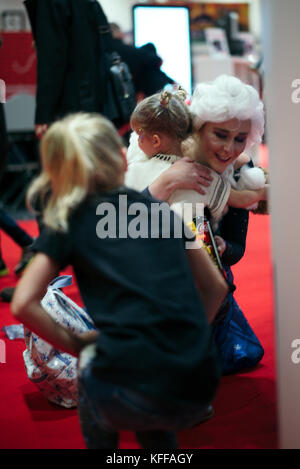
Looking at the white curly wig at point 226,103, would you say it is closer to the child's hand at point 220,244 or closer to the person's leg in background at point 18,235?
the child's hand at point 220,244

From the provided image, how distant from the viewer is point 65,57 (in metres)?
2.92

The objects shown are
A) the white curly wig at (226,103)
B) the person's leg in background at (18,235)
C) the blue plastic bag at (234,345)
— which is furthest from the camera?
the person's leg in background at (18,235)

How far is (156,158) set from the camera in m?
1.84

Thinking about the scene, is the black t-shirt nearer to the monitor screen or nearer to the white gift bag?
the white gift bag

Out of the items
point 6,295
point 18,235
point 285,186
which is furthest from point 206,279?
point 18,235

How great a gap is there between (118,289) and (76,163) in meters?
0.27

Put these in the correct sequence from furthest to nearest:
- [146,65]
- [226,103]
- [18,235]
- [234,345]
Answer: [18,235], [146,65], [234,345], [226,103]

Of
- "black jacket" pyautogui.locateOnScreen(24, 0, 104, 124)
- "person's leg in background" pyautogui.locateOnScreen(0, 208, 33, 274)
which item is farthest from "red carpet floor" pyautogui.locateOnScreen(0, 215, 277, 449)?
"person's leg in background" pyautogui.locateOnScreen(0, 208, 33, 274)

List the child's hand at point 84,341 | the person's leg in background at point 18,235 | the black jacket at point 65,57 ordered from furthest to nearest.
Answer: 1. the person's leg in background at point 18,235
2. the black jacket at point 65,57
3. the child's hand at point 84,341

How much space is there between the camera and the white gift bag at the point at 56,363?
1.93 m

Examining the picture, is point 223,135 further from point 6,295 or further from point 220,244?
point 6,295

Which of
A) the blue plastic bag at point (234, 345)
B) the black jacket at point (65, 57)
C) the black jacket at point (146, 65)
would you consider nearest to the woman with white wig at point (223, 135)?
the blue plastic bag at point (234, 345)

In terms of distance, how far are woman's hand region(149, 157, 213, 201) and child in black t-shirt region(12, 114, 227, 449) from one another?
372 mm

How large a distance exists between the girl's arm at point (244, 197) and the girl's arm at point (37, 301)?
0.71 metres
